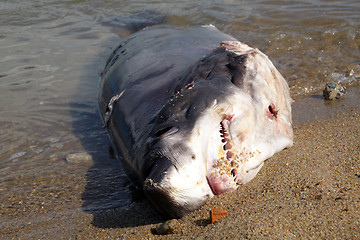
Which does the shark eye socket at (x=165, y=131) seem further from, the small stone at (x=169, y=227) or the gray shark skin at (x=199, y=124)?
the small stone at (x=169, y=227)

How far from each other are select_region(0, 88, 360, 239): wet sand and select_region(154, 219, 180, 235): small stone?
0.01 meters

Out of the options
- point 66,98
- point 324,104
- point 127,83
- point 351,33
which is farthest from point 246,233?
point 351,33

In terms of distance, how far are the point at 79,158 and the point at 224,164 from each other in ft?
6.19

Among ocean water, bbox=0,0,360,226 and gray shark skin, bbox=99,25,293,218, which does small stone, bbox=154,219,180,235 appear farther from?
ocean water, bbox=0,0,360,226

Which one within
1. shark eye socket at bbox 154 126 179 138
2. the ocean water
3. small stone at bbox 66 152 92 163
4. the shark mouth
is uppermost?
shark eye socket at bbox 154 126 179 138

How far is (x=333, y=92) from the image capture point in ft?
14.1

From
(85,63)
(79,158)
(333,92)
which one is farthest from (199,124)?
(85,63)

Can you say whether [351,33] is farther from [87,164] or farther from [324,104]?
[87,164]

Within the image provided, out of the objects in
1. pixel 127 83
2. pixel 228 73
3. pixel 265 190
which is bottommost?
pixel 265 190

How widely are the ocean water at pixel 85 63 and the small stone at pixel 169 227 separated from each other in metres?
0.72

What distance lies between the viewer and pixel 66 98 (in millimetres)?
5172

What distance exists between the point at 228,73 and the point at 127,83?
111cm

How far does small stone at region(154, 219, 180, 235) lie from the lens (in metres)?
2.38

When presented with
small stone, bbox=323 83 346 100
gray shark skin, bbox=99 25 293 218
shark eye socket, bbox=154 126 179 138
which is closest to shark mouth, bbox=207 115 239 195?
gray shark skin, bbox=99 25 293 218
